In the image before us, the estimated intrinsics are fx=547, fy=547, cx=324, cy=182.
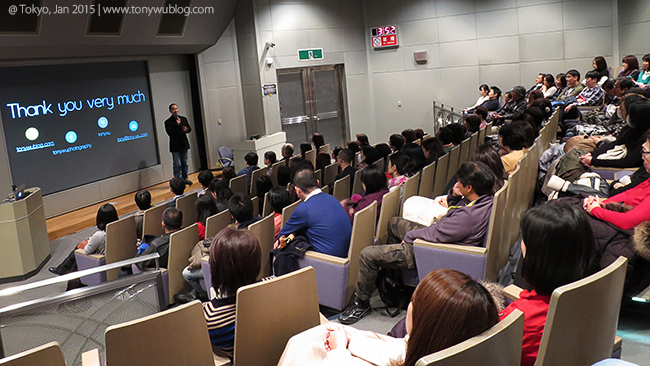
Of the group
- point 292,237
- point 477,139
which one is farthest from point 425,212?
point 477,139

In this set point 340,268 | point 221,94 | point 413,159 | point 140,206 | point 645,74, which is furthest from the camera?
point 221,94

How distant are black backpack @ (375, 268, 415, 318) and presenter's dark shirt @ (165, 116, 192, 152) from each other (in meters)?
7.20

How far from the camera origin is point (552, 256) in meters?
2.15

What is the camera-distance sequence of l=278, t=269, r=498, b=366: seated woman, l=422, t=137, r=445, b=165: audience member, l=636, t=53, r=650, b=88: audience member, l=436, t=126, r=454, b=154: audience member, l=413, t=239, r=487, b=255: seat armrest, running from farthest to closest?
1. l=636, t=53, r=650, b=88: audience member
2. l=436, t=126, r=454, b=154: audience member
3. l=422, t=137, r=445, b=165: audience member
4. l=413, t=239, r=487, b=255: seat armrest
5. l=278, t=269, r=498, b=366: seated woman

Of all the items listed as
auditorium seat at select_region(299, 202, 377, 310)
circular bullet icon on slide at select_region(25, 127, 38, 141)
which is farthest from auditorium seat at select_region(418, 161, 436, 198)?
circular bullet icon on slide at select_region(25, 127, 38, 141)

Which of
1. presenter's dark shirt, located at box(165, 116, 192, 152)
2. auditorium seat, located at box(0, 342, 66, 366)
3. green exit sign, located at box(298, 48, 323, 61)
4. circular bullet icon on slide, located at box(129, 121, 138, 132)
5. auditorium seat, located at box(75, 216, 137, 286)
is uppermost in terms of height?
green exit sign, located at box(298, 48, 323, 61)

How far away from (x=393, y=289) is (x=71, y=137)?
7.19 metres

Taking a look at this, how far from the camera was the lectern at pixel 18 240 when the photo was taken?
6086mm

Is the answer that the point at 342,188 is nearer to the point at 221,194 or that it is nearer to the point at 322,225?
the point at 221,194

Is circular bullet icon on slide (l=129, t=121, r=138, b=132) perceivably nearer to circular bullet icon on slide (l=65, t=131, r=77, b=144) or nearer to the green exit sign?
circular bullet icon on slide (l=65, t=131, r=77, b=144)

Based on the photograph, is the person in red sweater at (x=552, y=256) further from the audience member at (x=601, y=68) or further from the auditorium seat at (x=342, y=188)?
the audience member at (x=601, y=68)

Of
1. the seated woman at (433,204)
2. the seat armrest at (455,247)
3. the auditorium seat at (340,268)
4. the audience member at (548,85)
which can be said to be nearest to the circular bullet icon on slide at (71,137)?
the auditorium seat at (340,268)

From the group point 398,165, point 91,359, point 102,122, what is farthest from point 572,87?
point 91,359

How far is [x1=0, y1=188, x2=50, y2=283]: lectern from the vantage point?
6086mm
